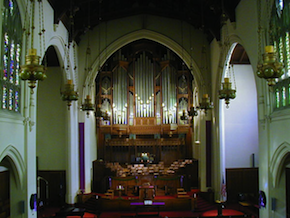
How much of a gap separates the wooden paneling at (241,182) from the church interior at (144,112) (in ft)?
→ 0.16

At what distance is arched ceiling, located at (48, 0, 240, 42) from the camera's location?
47.3ft

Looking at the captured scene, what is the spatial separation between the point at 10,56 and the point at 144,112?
10528 mm

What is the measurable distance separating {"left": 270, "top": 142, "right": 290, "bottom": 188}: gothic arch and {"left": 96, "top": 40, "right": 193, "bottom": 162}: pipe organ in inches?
356

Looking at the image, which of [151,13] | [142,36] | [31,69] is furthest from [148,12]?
[31,69]

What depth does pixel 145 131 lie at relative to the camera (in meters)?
18.6

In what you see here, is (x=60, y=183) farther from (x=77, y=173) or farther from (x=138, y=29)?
(x=138, y=29)

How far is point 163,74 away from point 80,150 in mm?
6544

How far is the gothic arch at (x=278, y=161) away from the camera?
8773mm

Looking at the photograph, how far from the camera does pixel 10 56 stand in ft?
28.8

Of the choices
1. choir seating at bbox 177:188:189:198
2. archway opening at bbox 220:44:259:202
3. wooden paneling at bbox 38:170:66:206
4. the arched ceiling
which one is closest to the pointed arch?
wooden paneling at bbox 38:170:66:206

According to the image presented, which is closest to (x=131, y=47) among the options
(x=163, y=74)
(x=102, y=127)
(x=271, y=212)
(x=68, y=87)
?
(x=163, y=74)

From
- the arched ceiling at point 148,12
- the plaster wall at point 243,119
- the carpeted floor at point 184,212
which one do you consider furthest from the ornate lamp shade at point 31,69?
the plaster wall at point 243,119

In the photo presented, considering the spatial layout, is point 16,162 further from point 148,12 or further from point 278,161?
point 148,12

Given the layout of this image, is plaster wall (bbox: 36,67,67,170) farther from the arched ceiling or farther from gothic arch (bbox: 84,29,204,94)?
the arched ceiling
